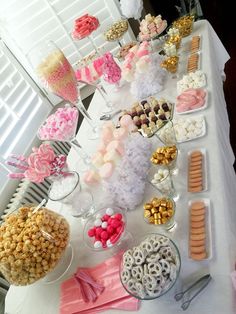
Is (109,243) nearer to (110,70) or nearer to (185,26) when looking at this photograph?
(110,70)

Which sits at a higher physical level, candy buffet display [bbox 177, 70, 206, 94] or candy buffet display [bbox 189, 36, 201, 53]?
candy buffet display [bbox 177, 70, 206, 94]

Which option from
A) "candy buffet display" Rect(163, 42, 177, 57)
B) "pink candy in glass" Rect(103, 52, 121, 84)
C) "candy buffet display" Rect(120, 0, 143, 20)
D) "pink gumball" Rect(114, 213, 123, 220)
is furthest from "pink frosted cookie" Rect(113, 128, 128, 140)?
"candy buffet display" Rect(120, 0, 143, 20)

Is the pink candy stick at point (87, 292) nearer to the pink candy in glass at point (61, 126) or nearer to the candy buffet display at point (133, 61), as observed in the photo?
the pink candy in glass at point (61, 126)

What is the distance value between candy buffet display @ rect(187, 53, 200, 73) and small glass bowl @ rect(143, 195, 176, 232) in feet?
2.89

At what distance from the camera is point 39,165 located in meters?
1.06

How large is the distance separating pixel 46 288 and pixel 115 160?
1.68ft

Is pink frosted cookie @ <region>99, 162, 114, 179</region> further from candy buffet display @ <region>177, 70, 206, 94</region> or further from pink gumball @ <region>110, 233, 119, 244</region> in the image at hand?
candy buffet display @ <region>177, 70, 206, 94</region>

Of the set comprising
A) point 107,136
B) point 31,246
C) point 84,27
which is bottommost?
point 107,136

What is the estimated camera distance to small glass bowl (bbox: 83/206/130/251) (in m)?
0.96

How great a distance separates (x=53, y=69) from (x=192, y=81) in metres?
0.65

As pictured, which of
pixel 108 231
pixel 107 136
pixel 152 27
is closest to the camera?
pixel 108 231

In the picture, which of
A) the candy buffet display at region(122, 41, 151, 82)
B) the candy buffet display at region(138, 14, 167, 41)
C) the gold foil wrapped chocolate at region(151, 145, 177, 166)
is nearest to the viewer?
the gold foil wrapped chocolate at region(151, 145, 177, 166)

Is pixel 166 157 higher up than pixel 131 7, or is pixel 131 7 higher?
pixel 131 7

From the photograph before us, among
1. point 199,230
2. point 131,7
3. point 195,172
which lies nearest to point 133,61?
point 131,7
